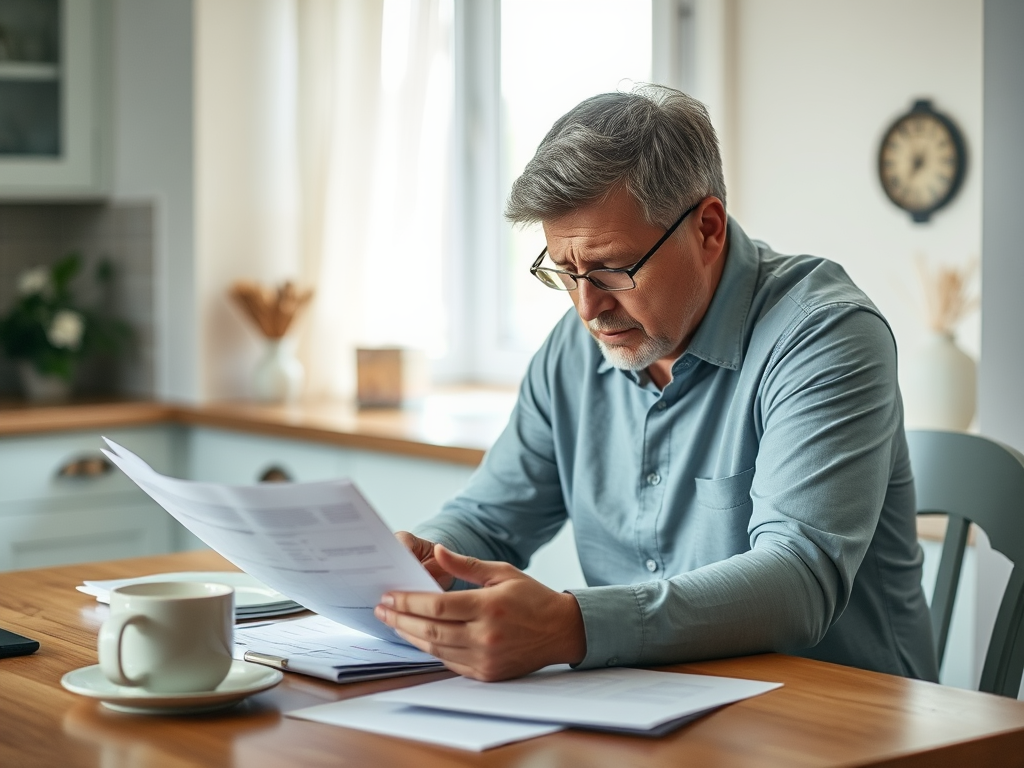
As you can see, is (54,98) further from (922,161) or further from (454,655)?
(454,655)

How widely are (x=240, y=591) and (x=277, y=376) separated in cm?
190

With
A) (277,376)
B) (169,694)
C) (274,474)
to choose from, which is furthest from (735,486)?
(277,376)

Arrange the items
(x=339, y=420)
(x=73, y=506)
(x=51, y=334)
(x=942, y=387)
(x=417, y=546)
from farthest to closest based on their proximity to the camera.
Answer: (x=51, y=334), (x=73, y=506), (x=339, y=420), (x=942, y=387), (x=417, y=546)

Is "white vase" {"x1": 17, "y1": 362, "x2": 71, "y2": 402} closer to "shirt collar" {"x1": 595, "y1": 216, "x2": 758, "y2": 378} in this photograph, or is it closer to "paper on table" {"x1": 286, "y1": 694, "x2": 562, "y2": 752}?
"shirt collar" {"x1": 595, "y1": 216, "x2": 758, "y2": 378}

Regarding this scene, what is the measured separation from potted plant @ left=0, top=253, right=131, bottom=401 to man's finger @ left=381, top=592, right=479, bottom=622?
8.31ft

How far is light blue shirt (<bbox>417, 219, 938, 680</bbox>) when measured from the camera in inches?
50.8

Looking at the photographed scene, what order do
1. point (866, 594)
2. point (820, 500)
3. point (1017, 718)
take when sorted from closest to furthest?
point (1017, 718)
point (820, 500)
point (866, 594)

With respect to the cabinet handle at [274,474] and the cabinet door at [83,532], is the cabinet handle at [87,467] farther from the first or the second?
the cabinet handle at [274,474]

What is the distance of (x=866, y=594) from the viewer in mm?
1593

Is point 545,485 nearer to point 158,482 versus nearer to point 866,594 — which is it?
point 866,594

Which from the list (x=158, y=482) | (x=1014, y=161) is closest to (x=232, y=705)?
(x=158, y=482)

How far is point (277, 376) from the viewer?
11.1 ft

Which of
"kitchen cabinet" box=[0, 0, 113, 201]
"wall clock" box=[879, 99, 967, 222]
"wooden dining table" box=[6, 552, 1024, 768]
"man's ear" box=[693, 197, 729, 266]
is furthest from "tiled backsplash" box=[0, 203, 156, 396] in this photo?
"wooden dining table" box=[6, 552, 1024, 768]

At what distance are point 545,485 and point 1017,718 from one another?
851mm
